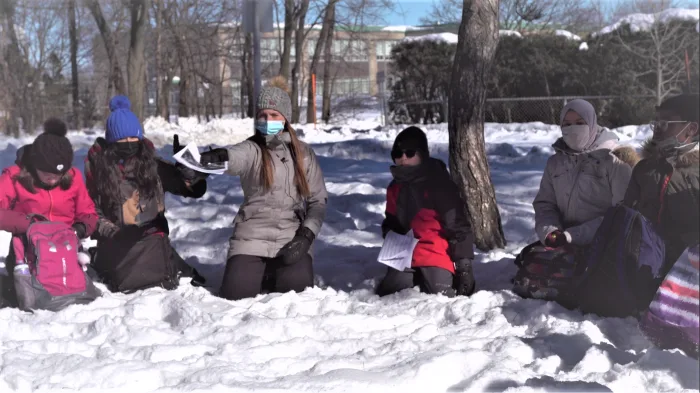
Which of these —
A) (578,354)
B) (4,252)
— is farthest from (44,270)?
(578,354)

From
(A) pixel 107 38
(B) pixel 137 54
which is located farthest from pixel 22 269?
(A) pixel 107 38

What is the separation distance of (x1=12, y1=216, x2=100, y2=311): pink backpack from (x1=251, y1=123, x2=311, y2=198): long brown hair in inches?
45.9

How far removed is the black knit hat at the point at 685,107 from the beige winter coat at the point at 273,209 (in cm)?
209

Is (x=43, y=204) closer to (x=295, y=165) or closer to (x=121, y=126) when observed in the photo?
(x=121, y=126)

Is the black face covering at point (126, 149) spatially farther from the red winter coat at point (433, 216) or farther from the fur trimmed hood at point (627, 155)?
the fur trimmed hood at point (627, 155)

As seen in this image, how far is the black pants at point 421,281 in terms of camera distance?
4.66 metres

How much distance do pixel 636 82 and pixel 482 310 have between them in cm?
1506

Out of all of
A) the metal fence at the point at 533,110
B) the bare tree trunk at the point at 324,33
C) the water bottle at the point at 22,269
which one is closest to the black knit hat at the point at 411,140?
the water bottle at the point at 22,269

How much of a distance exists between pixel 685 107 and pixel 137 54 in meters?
15.0

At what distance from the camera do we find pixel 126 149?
4.98 metres

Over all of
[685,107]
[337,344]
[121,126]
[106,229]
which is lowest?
[337,344]

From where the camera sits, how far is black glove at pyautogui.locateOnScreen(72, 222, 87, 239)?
183 inches

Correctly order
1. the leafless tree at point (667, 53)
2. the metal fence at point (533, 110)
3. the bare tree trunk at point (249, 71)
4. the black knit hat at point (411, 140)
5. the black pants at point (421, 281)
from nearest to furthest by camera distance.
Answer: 1. the black pants at point (421, 281)
2. the black knit hat at point (411, 140)
3. the leafless tree at point (667, 53)
4. the metal fence at point (533, 110)
5. the bare tree trunk at point (249, 71)

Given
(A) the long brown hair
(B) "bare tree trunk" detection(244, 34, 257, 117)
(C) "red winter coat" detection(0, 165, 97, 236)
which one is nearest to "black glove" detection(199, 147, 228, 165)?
(A) the long brown hair
